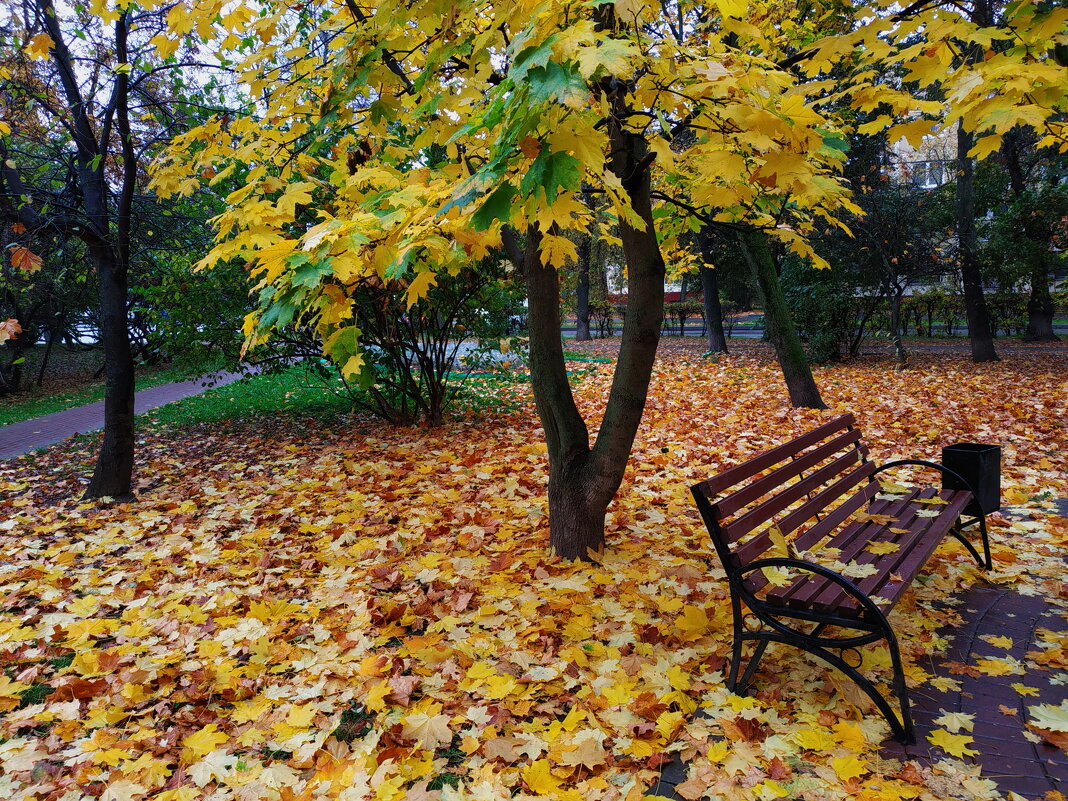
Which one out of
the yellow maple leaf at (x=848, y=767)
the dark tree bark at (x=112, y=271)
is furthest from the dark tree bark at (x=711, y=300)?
the yellow maple leaf at (x=848, y=767)

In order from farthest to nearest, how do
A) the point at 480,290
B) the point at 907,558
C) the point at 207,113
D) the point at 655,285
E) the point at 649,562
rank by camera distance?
the point at 480,290 → the point at 207,113 → the point at 649,562 → the point at 655,285 → the point at 907,558

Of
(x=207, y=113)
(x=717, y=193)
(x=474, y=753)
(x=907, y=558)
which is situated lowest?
(x=474, y=753)

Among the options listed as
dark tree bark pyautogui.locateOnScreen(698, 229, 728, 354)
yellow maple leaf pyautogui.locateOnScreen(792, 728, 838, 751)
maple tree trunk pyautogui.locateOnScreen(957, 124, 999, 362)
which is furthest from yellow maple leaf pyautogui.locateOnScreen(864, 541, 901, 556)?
dark tree bark pyautogui.locateOnScreen(698, 229, 728, 354)

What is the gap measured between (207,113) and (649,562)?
5.17 m

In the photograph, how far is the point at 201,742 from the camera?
8.02ft

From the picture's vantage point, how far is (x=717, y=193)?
114 inches

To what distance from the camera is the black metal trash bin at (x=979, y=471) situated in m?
3.89

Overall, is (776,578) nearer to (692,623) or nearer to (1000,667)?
(692,623)

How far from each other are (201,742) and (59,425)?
10.9 meters

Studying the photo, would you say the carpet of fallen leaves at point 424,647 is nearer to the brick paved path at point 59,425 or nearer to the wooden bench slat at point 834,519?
the wooden bench slat at point 834,519

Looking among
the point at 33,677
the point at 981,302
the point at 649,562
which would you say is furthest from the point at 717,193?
the point at 981,302

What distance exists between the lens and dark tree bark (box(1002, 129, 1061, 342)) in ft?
38.7

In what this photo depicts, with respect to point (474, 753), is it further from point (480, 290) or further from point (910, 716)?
point (480, 290)

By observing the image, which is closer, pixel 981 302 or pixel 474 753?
pixel 474 753
